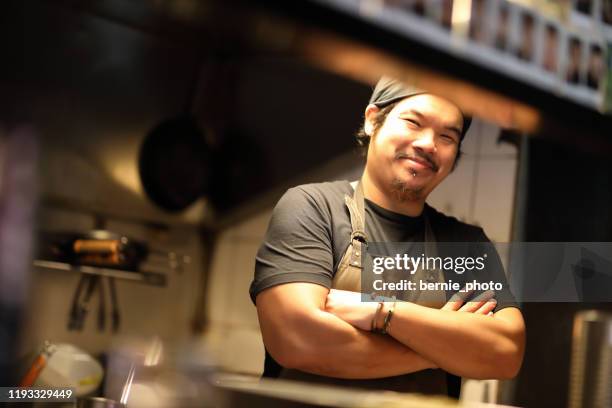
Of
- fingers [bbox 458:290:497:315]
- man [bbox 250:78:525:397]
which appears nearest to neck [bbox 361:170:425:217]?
man [bbox 250:78:525:397]

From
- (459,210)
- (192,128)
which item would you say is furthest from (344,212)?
(192,128)

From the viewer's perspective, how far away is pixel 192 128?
1805 mm

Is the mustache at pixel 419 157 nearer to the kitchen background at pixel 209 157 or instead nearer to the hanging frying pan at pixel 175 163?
the kitchen background at pixel 209 157

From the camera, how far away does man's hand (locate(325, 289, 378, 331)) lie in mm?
1524

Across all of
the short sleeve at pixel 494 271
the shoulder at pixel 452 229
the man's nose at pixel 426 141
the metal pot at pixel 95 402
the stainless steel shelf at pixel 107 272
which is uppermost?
the man's nose at pixel 426 141

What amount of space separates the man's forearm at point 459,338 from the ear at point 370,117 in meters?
0.36

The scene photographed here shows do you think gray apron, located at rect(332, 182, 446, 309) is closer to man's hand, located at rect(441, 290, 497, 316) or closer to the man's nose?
man's hand, located at rect(441, 290, 497, 316)

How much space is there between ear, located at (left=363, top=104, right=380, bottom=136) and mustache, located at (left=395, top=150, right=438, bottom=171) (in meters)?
0.08

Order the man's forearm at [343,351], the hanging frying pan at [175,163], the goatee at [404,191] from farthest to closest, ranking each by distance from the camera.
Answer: the hanging frying pan at [175,163] < the goatee at [404,191] < the man's forearm at [343,351]

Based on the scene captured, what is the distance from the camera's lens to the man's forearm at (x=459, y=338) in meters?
1.53

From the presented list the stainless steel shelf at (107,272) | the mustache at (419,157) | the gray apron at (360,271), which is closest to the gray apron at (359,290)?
the gray apron at (360,271)

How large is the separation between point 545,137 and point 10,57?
1170 millimetres

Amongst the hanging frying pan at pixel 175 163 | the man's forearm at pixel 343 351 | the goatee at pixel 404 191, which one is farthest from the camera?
the hanging frying pan at pixel 175 163

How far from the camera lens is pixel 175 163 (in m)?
1.81
